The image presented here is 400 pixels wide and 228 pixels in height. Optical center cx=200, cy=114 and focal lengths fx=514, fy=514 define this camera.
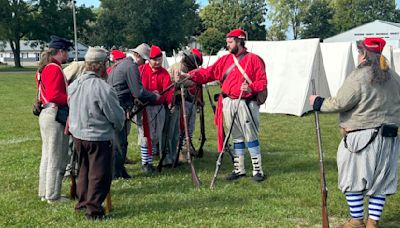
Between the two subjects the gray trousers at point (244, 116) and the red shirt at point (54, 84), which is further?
the gray trousers at point (244, 116)

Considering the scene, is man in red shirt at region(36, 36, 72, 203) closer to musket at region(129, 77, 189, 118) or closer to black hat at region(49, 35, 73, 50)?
black hat at region(49, 35, 73, 50)

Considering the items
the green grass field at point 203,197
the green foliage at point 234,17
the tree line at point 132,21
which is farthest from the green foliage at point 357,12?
the green grass field at point 203,197

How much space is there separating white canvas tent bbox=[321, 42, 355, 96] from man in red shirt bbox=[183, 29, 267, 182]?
988 centimetres

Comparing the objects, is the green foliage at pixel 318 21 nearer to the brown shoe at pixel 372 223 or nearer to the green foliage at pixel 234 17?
the green foliage at pixel 234 17

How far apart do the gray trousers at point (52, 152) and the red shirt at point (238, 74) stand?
2.18 metres

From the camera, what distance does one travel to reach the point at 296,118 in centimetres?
1484

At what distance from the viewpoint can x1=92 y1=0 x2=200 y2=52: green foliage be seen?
62406 millimetres

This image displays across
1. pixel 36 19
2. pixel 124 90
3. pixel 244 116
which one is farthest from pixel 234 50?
pixel 36 19

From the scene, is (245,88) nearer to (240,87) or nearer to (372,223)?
(240,87)

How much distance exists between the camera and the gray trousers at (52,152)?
5.96 m

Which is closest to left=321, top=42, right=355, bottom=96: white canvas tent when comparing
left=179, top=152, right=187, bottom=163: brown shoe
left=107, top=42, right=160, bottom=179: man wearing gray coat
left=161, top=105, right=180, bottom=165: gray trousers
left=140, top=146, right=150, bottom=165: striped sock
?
left=179, top=152, right=187, bottom=163: brown shoe

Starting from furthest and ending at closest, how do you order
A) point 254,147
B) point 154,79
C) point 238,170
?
point 154,79, point 238,170, point 254,147

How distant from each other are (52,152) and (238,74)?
8.64ft

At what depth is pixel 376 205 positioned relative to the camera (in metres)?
4.88
